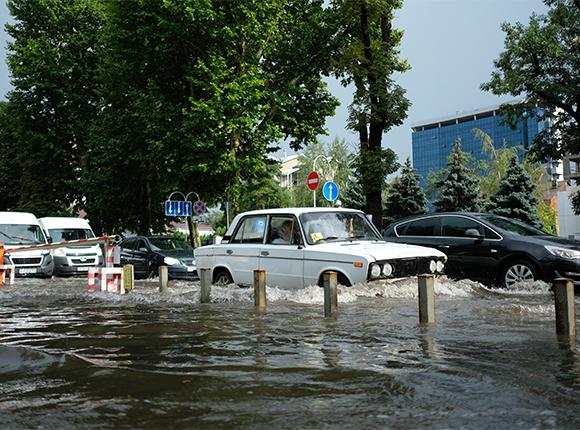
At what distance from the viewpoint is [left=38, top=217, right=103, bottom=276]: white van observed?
24.5 meters

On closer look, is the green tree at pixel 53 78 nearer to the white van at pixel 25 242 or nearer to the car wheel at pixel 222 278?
the white van at pixel 25 242

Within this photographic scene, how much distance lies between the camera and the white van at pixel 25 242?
2219cm

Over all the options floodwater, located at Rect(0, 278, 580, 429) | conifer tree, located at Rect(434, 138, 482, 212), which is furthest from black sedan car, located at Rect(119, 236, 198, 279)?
conifer tree, located at Rect(434, 138, 482, 212)

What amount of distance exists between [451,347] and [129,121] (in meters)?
25.6

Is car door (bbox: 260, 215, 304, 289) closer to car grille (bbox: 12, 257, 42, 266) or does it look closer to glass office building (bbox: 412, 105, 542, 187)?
car grille (bbox: 12, 257, 42, 266)

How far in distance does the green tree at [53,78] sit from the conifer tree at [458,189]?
2336 centimetres

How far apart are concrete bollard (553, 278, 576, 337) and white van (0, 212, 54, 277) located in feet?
62.2

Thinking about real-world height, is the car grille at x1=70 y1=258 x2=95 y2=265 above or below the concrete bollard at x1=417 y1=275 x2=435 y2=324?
above

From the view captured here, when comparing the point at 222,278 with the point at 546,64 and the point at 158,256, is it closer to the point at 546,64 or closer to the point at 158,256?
the point at 158,256

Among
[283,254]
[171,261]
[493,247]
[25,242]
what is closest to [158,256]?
[171,261]

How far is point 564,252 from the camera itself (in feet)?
36.7

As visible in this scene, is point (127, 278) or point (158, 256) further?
point (158, 256)

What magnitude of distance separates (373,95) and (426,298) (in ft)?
44.0

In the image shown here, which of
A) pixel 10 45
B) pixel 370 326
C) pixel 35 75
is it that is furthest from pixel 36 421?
pixel 10 45
